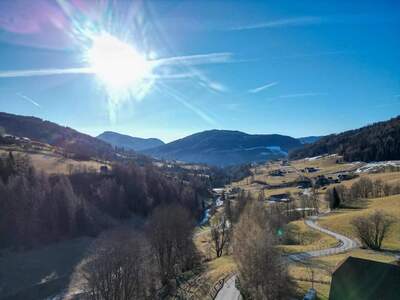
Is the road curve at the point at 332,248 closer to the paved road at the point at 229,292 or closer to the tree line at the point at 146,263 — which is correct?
the paved road at the point at 229,292

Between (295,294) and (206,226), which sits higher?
(295,294)

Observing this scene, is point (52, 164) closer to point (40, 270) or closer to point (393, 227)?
point (40, 270)

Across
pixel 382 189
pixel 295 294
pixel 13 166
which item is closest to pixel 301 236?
pixel 295 294

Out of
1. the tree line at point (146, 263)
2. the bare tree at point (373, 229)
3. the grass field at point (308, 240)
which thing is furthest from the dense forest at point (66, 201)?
the bare tree at point (373, 229)

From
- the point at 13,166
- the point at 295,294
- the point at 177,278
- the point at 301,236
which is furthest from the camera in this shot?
the point at 13,166

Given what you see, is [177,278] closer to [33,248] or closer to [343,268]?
[343,268]
